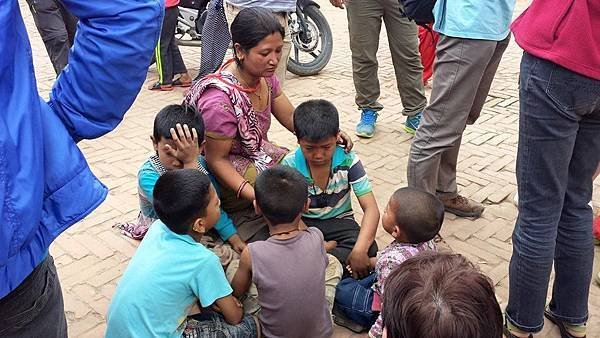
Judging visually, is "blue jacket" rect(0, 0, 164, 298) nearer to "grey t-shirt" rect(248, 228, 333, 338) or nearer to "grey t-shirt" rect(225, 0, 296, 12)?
"grey t-shirt" rect(248, 228, 333, 338)

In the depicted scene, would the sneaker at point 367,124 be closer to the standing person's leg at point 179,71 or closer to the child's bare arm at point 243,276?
the standing person's leg at point 179,71

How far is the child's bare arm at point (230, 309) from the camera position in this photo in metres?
2.26

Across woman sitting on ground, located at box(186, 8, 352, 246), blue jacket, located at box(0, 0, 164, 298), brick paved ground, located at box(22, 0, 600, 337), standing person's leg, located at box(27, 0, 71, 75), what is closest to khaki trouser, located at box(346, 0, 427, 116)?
brick paved ground, located at box(22, 0, 600, 337)

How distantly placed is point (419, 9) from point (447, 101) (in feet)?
1.59

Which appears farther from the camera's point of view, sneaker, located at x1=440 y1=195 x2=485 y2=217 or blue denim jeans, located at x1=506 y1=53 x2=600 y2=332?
sneaker, located at x1=440 y1=195 x2=485 y2=217

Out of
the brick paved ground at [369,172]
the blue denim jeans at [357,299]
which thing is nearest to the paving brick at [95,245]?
the brick paved ground at [369,172]

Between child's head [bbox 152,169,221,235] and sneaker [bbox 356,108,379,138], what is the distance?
2485 mm

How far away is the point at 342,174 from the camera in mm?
2854

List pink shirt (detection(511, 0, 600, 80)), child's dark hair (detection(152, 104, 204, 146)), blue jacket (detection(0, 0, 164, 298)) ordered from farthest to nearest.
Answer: child's dark hair (detection(152, 104, 204, 146))
pink shirt (detection(511, 0, 600, 80))
blue jacket (detection(0, 0, 164, 298))

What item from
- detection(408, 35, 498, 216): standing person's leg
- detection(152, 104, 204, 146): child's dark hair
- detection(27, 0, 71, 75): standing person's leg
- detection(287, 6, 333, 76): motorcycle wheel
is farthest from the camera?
detection(287, 6, 333, 76): motorcycle wheel

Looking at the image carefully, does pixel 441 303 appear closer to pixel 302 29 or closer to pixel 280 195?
pixel 280 195

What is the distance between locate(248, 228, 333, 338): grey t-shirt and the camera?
2.24 m

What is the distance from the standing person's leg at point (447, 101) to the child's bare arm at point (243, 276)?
112cm

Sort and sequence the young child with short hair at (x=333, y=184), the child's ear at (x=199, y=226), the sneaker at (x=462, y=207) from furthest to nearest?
the sneaker at (x=462, y=207), the young child with short hair at (x=333, y=184), the child's ear at (x=199, y=226)
